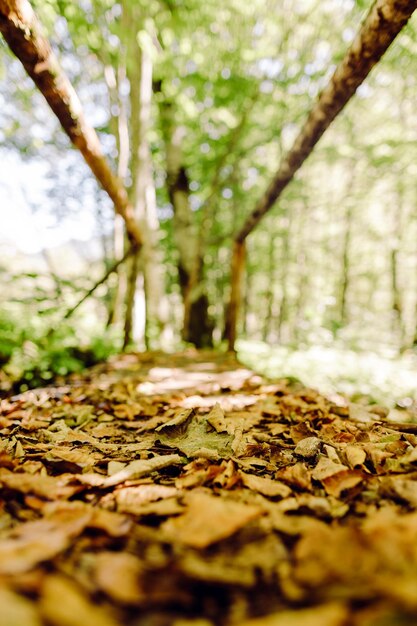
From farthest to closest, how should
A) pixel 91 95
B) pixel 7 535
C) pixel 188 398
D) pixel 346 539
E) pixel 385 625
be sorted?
pixel 91 95 < pixel 188 398 < pixel 7 535 < pixel 346 539 < pixel 385 625

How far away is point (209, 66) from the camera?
5.66 metres

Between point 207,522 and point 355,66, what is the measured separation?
2415 millimetres

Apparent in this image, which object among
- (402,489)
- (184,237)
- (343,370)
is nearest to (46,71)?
(402,489)

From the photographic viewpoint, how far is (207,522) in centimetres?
89

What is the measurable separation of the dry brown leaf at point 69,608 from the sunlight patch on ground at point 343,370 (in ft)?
11.4

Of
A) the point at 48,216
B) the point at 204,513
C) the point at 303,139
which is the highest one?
the point at 48,216

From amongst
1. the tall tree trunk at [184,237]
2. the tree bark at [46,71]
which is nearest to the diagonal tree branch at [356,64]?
the tree bark at [46,71]


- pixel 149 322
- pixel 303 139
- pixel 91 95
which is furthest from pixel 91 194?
pixel 303 139

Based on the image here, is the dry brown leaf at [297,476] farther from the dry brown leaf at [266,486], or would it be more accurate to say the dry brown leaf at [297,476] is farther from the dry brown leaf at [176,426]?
the dry brown leaf at [176,426]

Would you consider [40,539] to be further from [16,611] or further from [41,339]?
[41,339]

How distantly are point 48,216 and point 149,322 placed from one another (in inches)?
442

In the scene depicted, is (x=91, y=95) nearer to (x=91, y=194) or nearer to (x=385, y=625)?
(x=91, y=194)

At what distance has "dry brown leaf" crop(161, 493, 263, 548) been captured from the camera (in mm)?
835

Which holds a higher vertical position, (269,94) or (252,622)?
(269,94)
